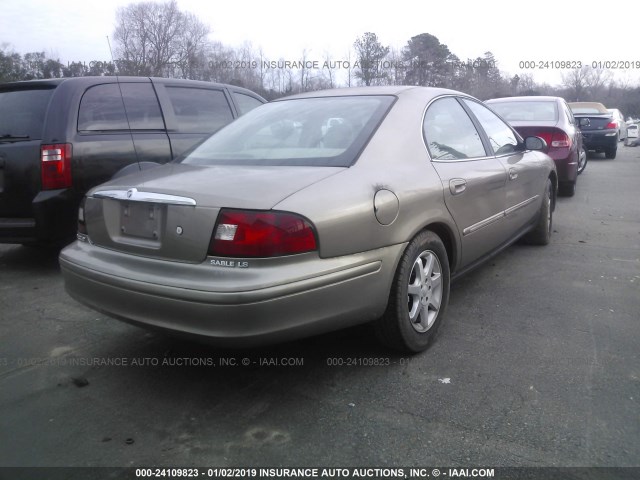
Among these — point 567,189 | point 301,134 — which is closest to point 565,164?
point 567,189

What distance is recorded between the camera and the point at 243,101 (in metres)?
6.36

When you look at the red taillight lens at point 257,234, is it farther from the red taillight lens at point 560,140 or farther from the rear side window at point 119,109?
the red taillight lens at point 560,140

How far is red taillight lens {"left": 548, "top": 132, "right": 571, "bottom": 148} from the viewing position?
7.29 m

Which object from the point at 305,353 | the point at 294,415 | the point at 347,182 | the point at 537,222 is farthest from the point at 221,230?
the point at 537,222

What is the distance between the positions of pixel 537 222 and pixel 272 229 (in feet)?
12.0

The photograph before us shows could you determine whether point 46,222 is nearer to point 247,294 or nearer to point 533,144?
point 247,294

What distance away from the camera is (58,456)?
218cm

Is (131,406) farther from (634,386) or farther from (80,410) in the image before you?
(634,386)

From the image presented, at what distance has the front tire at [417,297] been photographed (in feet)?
9.09

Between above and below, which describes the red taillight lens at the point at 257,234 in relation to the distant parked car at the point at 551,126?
below

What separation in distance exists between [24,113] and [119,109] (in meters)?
0.76

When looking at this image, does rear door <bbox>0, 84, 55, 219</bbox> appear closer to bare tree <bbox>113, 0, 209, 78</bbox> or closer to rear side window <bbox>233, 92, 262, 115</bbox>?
rear side window <bbox>233, 92, 262, 115</bbox>

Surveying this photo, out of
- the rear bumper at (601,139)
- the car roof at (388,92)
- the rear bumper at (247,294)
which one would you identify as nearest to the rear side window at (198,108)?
the car roof at (388,92)

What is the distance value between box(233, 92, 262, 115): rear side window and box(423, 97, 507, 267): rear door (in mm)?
3061
